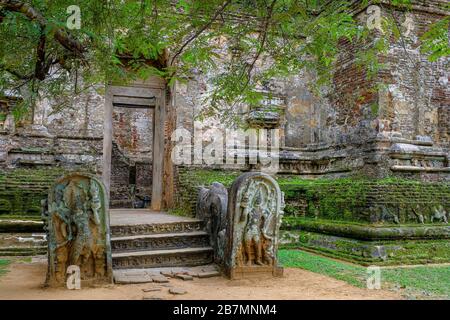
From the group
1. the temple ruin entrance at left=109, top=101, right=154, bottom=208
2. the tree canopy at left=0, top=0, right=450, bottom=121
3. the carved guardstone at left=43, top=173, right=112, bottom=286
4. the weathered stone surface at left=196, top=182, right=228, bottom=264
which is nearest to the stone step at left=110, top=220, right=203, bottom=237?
the weathered stone surface at left=196, top=182, right=228, bottom=264

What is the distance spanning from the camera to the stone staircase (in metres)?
5.57

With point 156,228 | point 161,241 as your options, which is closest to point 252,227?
point 161,241

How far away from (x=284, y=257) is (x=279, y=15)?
3.92m

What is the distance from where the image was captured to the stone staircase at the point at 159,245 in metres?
5.57

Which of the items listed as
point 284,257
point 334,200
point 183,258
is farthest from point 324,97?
point 183,258

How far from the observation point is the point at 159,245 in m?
6.03

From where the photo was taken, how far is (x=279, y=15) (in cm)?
414

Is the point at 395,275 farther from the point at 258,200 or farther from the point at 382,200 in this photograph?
the point at 258,200

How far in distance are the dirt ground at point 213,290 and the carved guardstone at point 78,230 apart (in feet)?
0.68

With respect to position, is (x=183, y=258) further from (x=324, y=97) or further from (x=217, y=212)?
(x=324, y=97)

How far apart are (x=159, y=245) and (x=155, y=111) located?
5.24 metres

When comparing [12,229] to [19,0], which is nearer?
[19,0]

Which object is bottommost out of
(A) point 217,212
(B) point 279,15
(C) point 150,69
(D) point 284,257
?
(D) point 284,257

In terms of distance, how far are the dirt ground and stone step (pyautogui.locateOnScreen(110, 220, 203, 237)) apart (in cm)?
117
